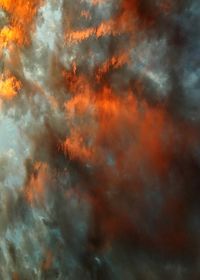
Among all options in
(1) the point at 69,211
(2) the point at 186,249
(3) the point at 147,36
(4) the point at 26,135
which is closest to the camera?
(2) the point at 186,249

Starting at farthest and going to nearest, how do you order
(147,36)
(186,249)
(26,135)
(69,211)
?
(26,135) → (69,211) → (147,36) → (186,249)

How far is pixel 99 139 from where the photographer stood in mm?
2150

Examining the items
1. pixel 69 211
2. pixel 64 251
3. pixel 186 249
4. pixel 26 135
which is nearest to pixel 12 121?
pixel 26 135

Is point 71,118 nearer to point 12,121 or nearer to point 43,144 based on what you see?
point 43,144

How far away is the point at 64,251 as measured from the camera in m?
2.23

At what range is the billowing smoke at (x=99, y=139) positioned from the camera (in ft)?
6.26

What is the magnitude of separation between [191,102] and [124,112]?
1.14 feet

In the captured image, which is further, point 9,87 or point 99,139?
point 9,87

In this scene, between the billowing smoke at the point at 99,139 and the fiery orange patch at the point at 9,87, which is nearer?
the billowing smoke at the point at 99,139

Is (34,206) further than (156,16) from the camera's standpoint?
Yes

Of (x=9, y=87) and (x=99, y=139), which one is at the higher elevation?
(x=9, y=87)

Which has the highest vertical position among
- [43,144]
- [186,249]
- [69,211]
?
[43,144]

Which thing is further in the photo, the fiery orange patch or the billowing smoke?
the fiery orange patch

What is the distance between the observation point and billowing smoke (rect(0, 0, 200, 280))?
6.26ft
